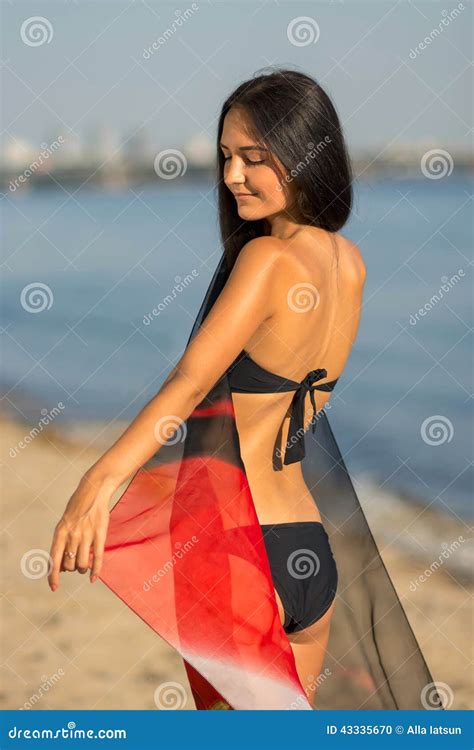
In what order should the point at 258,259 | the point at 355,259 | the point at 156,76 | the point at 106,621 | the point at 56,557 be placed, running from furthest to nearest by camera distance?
the point at 156,76 → the point at 106,621 → the point at 355,259 → the point at 258,259 → the point at 56,557

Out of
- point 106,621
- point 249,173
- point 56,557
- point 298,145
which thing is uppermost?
point 298,145

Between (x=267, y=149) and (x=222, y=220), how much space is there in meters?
0.26

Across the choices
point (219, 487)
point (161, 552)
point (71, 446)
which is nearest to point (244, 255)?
point (219, 487)

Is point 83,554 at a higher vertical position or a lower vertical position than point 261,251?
lower

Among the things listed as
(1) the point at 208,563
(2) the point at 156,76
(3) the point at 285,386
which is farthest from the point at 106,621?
(2) the point at 156,76

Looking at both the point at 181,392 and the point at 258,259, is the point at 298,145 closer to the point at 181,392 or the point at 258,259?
the point at 258,259

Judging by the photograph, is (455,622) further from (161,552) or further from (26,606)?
(161,552)

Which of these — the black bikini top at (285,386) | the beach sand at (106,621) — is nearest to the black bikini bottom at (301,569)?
the black bikini top at (285,386)

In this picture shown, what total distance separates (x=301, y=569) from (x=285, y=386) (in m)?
0.41

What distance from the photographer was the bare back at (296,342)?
90.9 inches

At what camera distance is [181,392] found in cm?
214

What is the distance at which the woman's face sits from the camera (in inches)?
92.0

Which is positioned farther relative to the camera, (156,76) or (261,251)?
(156,76)

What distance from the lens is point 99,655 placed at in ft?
19.2
